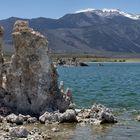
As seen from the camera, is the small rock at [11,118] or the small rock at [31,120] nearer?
the small rock at [11,118]

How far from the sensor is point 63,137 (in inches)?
1298

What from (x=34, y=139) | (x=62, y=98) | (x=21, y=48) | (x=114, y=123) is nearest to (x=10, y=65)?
(x=21, y=48)

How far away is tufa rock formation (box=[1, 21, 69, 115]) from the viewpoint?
41219 mm

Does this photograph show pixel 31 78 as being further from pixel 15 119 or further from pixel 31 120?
pixel 15 119

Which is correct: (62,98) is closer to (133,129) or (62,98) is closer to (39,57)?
(39,57)

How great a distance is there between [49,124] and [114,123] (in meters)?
4.81

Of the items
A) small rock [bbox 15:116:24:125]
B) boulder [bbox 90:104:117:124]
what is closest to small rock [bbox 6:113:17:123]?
small rock [bbox 15:116:24:125]

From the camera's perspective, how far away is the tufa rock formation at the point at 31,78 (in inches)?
1623

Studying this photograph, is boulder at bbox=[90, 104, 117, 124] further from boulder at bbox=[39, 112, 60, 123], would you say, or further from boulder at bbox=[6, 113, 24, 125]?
boulder at bbox=[6, 113, 24, 125]

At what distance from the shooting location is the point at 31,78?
41781mm

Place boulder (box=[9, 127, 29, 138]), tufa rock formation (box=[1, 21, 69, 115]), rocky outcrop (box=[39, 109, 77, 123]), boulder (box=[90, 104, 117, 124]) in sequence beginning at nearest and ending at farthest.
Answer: boulder (box=[9, 127, 29, 138]), rocky outcrop (box=[39, 109, 77, 123]), boulder (box=[90, 104, 117, 124]), tufa rock formation (box=[1, 21, 69, 115])

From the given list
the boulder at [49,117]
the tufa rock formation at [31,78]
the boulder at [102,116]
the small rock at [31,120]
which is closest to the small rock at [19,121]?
the small rock at [31,120]

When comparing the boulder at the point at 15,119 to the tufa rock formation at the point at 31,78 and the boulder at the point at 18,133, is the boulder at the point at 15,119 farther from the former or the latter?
the boulder at the point at 18,133

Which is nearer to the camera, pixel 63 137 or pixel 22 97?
pixel 63 137
